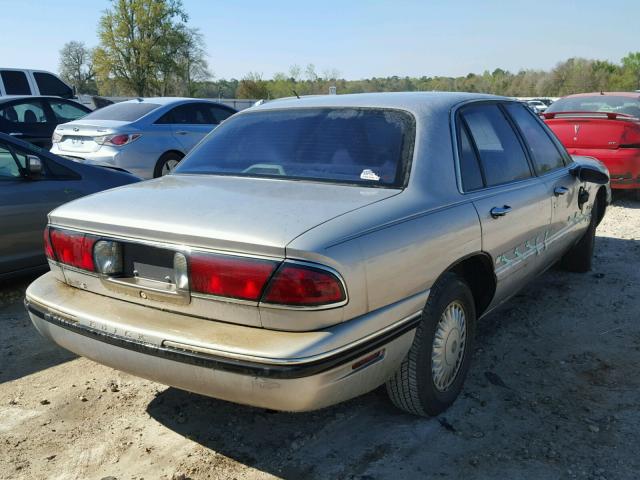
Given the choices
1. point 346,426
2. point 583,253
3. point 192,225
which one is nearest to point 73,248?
point 192,225

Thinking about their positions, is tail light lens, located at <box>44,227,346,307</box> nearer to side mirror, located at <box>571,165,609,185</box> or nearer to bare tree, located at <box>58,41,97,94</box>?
side mirror, located at <box>571,165,609,185</box>

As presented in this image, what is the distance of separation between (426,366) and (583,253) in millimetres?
3090

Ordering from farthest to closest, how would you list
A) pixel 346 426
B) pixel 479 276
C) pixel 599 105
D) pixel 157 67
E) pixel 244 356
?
pixel 157 67, pixel 599 105, pixel 479 276, pixel 346 426, pixel 244 356

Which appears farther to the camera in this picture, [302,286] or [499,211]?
[499,211]

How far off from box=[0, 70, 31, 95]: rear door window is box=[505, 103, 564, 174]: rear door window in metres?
12.4

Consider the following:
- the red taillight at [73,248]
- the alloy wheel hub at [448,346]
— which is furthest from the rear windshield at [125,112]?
the alloy wheel hub at [448,346]

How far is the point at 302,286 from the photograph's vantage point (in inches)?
85.1

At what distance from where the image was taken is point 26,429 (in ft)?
9.64

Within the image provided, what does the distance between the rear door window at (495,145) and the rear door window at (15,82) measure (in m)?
12.6

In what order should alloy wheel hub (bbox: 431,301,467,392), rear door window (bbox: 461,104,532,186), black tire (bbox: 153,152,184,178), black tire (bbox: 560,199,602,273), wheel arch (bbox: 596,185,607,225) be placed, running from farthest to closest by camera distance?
1. black tire (bbox: 153,152,184,178)
2. wheel arch (bbox: 596,185,607,225)
3. black tire (bbox: 560,199,602,273)
4. rear door window (bbox: 461,104,532,186)
5. alloy wheel hub (bbox: 431,301,467,392)

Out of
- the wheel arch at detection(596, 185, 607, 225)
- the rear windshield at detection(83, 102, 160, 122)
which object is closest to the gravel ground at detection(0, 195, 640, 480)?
the wheel arch at detection(596, 185, 607, 225)

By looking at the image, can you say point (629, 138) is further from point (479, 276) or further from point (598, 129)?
point (479, 276)

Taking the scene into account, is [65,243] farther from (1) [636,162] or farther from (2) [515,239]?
(1) [636,162]

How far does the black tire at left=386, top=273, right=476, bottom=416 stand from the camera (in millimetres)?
2695
